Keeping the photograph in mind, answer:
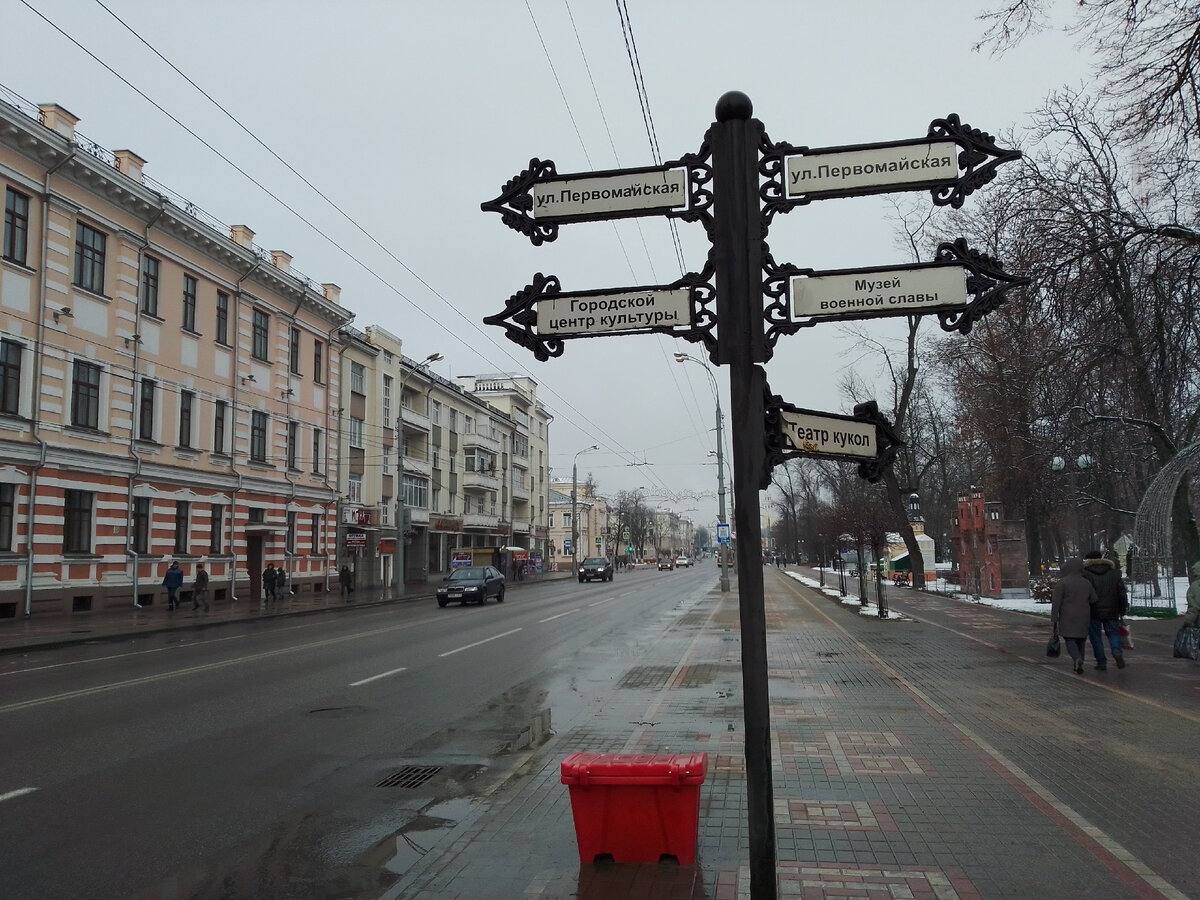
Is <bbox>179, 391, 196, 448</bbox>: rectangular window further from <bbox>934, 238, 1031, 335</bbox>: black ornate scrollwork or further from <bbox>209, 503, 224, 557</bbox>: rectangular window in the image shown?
<bbox>934, 238, 1031, 335</bbox>: black ornate scrollwork

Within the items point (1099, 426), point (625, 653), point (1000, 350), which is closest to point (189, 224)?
point (625, 653)

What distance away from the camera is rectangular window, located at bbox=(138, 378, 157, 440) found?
1131 inches

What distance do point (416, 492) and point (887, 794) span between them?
50.6 meters

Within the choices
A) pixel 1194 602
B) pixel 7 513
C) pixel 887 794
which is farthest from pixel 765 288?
pixel 7 513

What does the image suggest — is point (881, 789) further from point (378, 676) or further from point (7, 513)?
point (7, 513)

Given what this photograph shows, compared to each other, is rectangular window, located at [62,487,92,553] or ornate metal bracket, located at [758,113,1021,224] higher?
ornate metal bracket, located at [758,113,1021,224]

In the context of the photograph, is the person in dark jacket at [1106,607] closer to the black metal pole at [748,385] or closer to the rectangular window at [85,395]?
the black metal pole at [748,385]

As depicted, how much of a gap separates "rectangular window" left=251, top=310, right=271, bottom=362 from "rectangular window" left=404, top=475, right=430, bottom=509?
17207 mm

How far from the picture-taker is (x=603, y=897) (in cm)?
443

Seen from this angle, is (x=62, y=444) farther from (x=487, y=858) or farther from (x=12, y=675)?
(x=487, y=858)

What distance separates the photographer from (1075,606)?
12.3 metres

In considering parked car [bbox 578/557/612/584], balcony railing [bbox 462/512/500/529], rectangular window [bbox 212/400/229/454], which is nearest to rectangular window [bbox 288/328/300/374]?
rectangular window [bbox 212/400/229/454]

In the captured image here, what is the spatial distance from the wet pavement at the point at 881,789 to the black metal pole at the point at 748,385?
86cm

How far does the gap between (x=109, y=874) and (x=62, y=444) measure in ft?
77.9
